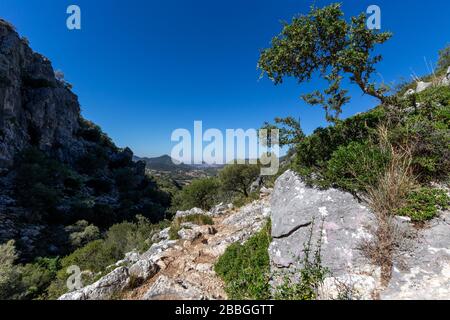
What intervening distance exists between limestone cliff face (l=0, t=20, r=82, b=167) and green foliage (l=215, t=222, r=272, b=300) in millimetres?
54909

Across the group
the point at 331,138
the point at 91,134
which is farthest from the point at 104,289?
the point at 91,134

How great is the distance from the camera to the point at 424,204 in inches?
174

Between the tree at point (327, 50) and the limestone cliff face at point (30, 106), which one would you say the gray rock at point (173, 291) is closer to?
the tree at point (327, 50)

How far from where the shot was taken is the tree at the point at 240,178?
29.9 metres

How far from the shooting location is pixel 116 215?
4756 cm

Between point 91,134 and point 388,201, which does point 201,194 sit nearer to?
point 388,201

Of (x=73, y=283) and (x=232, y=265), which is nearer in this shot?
(x=232, y=265)

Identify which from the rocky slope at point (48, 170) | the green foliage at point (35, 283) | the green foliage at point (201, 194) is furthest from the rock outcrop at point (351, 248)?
the rocky slope at point (48, 170)

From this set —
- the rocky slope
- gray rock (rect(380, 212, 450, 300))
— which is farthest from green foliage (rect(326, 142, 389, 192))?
the rocky slope

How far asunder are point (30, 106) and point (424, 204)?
75.0 m

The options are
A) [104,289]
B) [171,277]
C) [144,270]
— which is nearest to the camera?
[104,289]
